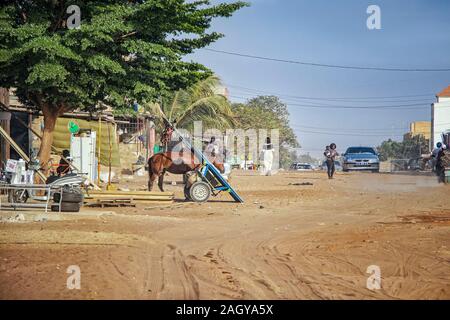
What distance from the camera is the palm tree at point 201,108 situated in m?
42.1

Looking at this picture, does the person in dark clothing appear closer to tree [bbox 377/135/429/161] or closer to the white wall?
tree [bbox 377/135/429/161]

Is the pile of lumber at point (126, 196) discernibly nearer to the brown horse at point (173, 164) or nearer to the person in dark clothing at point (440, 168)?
the brown horse at point (173, 164)

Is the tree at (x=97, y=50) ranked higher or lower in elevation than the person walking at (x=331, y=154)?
higher

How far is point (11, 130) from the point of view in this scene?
81.0ft

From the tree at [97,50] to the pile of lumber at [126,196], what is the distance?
88.3 inches

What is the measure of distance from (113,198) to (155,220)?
3581mm

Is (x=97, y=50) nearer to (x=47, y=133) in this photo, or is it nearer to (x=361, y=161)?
(x=47, y=133)

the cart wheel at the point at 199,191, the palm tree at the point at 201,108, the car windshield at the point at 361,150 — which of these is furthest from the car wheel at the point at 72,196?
the car windshield at the point at 361,150

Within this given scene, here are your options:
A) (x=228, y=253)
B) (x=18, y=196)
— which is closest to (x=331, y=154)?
(x=18, y=196)

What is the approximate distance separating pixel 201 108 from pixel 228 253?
34125 mm

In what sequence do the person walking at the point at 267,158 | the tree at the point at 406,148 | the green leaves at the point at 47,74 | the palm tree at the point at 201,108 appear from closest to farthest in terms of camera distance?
the green leaves at the point at 47,74 → the person walking at the point at 267,158 → the palm tree at the point at 201,108 → the tree at the point at 406,148
